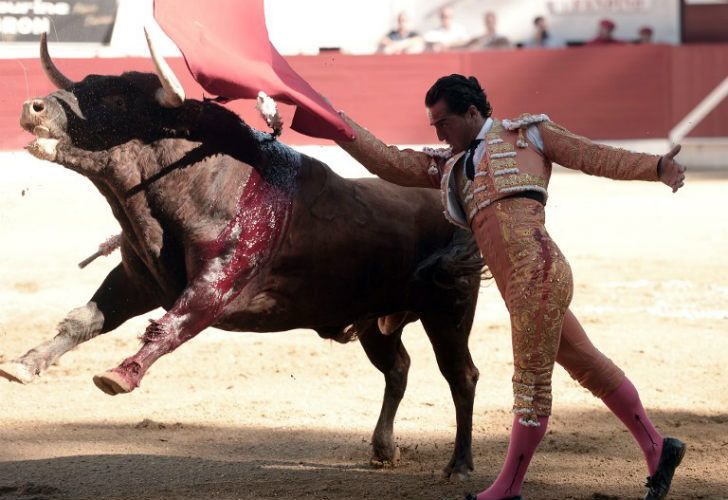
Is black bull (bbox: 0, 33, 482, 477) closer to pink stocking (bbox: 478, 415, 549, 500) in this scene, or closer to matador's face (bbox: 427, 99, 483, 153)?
matador's face (bbox: 427, 99, 483, 153)

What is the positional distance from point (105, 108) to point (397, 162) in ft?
2.75

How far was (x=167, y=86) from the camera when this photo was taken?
3.51 m

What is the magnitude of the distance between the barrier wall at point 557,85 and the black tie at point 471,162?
9220 millimetres

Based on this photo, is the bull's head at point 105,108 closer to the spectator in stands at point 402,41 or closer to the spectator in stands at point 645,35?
the spectator in stands at point 402,41

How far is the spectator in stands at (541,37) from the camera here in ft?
47.1

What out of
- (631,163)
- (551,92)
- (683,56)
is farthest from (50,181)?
(631,163)

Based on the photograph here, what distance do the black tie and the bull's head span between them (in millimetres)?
808

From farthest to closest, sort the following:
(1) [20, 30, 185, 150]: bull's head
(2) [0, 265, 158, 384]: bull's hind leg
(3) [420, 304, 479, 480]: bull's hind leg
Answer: (3) [420, 304, 479, 480]: bull's hind leg < (2) [0, 265, 158, 384]: bull's hind leg < (1) [20, 30, 185, 150]: bull's head

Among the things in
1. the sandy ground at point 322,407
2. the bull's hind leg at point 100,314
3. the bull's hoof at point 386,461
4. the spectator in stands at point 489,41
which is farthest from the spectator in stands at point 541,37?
the bull's hind leg at point 100,314

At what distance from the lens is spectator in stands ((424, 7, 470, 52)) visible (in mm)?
13695

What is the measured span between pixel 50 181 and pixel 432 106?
8.46 m

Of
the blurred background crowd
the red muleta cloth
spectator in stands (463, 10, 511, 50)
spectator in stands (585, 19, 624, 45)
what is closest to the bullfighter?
the red muleta cloth

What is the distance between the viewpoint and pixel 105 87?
142 inches

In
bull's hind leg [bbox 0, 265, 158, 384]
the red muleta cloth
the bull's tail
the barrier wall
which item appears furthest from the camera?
the barrier wall
